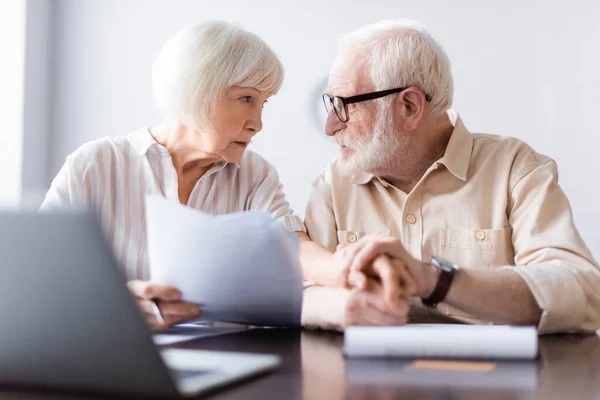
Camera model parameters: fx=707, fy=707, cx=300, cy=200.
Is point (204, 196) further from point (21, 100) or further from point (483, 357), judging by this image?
point (21, 100)

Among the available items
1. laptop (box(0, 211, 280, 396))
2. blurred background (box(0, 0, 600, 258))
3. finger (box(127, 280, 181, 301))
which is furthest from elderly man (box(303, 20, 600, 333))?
blurred background (box(0, 0, 600, 258))

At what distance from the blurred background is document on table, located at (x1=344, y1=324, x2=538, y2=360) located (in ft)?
8.65

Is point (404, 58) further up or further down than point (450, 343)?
further up

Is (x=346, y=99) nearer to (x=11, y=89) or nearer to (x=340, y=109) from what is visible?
(x=340, y=109)

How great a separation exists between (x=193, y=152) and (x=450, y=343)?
1.27 m

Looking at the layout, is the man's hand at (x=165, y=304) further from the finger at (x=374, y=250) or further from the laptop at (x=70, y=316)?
the laptop at (x=70, y=316)

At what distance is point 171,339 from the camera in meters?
1.12

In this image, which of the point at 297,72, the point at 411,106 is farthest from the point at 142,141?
the point at 297,72

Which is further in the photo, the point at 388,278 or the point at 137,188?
the point at 137,188

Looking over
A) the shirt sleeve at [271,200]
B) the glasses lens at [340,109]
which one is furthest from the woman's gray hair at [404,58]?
the shirt sleeve at [271,200]

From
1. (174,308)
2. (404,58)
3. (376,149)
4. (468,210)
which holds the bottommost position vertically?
(174,308)

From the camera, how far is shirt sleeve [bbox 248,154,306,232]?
75.6 inches

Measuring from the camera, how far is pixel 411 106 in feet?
6.30

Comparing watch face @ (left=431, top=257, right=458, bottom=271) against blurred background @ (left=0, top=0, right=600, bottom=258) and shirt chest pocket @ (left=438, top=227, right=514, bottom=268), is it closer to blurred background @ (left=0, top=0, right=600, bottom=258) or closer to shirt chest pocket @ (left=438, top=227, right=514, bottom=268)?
shirt chest pocket @ (left=438, top=227, right=514, bottom=268)
